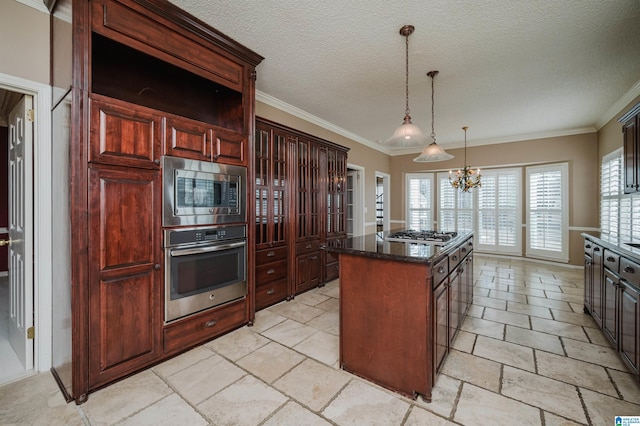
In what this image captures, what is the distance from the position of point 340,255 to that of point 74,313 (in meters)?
1.77

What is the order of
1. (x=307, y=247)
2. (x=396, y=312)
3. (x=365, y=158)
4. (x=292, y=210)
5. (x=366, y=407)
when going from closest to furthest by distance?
(x=366, y=407), (x=396, y=312), (x=292, y=210), (x=307, y=247), (x=365, y=158)

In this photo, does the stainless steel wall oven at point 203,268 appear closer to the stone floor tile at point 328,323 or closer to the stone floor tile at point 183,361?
the stone floor tile at point 183,361

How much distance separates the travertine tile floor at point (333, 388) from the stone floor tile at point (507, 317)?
71 millimetres

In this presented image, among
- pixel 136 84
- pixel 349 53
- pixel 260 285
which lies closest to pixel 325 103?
pixel 349 53

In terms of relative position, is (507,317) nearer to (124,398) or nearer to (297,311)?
(297,311)

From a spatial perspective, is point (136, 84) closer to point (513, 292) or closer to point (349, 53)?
point (349, 53)

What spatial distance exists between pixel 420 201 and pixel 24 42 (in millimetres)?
7231

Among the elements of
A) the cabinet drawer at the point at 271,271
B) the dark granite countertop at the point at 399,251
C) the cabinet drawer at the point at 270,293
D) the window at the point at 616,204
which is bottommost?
the cabinet drawer at the point at 270,293

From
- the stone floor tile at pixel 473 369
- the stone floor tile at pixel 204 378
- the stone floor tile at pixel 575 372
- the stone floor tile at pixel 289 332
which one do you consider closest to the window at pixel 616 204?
the stone floor tile at pixel 575 372

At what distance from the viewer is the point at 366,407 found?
1.72 metres

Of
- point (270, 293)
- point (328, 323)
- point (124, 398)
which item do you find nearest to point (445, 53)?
point (328, 323)

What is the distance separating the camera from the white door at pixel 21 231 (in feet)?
6.80

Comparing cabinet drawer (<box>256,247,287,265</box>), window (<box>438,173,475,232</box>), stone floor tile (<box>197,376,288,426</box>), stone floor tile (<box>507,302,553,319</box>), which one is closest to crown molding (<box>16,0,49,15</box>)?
cabinet drawer (<box>256,247,287,265</box>)

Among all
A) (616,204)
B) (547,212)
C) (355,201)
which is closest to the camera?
(616,204)
